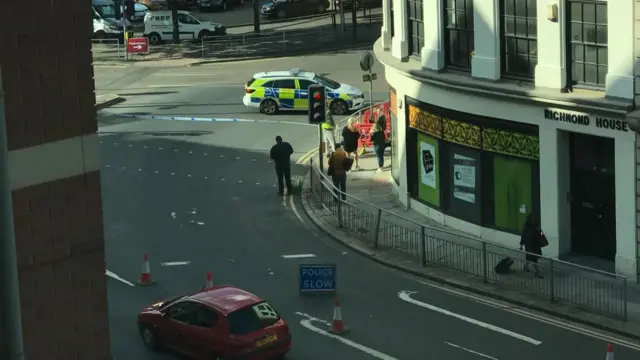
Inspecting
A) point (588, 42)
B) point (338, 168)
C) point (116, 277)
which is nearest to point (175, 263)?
point (116, 277)

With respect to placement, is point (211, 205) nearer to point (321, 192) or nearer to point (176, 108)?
point (321, 192)

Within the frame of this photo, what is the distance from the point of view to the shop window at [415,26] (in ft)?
103

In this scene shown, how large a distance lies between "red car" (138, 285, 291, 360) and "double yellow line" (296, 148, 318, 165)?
16634 mm

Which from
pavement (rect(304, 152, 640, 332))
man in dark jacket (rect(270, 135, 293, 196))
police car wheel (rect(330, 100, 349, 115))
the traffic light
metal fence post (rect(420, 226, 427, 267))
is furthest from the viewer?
police car wheel (rect(330, 100, 349, 115))

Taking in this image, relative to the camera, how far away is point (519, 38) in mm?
27750

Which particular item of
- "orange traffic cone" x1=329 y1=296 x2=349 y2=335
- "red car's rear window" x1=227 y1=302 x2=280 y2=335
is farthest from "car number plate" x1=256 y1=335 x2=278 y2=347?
"orange traffic cone" x1=329 y1=296 x2=349 y2=335

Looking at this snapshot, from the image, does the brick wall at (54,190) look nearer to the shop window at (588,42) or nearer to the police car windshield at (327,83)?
the shop window at (588,42)

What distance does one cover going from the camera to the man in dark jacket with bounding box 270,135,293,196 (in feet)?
110

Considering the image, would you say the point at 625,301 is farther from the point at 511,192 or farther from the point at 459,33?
the point at 459,33

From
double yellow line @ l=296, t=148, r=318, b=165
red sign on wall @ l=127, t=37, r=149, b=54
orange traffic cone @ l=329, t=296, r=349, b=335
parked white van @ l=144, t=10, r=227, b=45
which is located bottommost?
orange traffic cone @ l=329, t=296, r=349, b=335

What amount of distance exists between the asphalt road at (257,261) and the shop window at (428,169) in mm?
3055

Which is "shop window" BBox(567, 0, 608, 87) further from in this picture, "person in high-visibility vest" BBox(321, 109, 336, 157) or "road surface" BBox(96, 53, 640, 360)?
"person in high-visibility vest" BBox(321, 109, 336, 157)

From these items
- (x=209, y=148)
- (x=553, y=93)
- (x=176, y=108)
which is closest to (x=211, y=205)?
(x=209, y=148)

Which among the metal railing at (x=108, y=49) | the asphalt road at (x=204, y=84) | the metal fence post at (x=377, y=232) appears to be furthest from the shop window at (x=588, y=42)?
the metal railing at (x=108, y=49)
